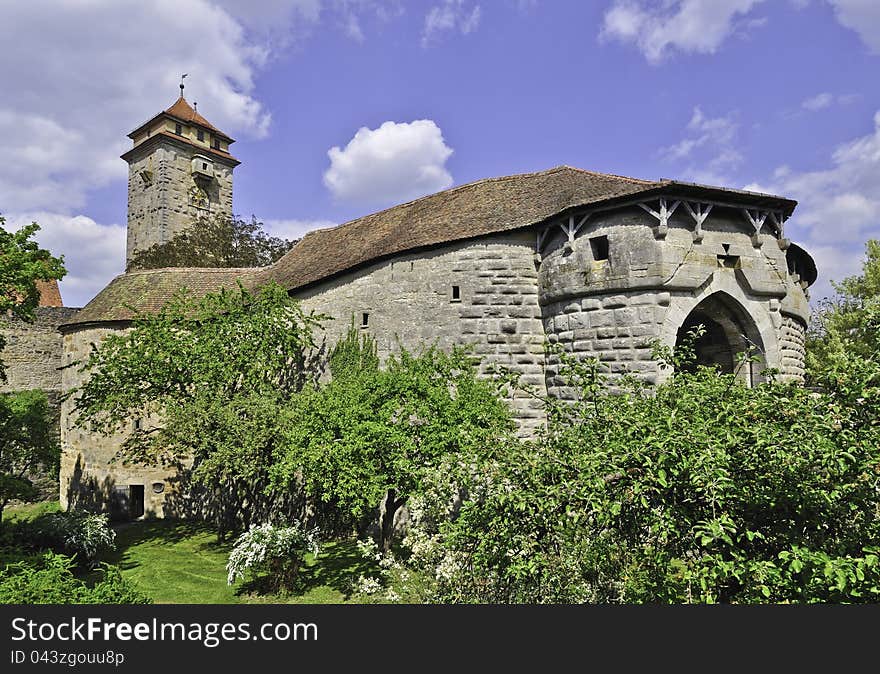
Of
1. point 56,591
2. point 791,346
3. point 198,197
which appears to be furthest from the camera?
point 198,197

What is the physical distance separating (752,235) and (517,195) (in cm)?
592

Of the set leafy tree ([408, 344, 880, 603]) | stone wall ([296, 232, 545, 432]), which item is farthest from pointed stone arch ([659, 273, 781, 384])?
leafy tree ([408, 344, 880, 603])

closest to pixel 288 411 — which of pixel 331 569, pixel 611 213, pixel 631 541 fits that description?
pixel 331 569

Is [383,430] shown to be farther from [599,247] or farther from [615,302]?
[599,247]

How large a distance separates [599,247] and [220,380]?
10487mm

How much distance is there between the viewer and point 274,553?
11.2m

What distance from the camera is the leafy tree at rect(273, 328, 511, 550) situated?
1023 cm

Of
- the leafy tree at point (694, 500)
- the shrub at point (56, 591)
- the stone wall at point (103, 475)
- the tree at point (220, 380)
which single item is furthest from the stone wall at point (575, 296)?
the shrub at point (56, 591)

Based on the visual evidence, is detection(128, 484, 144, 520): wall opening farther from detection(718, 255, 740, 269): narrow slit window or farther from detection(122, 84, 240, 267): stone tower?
detection(122, 84, 240, 267): stone tower

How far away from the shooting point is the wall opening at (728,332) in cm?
1284

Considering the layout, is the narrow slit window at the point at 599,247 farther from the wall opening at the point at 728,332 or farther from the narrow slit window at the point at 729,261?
the narrow slit window at the point at 729,261

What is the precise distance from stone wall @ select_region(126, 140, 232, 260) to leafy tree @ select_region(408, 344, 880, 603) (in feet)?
115

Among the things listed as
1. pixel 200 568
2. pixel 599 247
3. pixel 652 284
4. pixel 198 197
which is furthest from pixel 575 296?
pixel 198 197

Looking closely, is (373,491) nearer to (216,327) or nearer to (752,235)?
(216,327)
